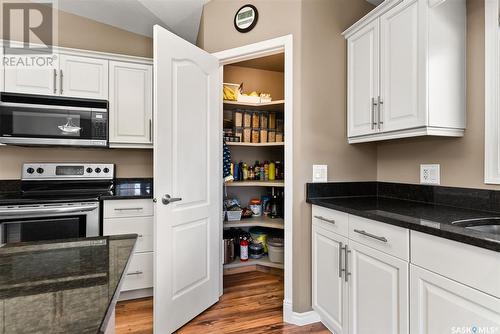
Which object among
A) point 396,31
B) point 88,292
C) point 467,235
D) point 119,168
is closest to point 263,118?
point 396,31

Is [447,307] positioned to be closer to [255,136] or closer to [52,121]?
[255,136]

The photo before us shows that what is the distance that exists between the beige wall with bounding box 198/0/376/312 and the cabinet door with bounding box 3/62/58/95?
63.0 inches

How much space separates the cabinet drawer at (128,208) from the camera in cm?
212

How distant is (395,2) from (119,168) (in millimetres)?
2676

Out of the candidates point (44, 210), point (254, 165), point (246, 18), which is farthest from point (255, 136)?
point (44, 210)

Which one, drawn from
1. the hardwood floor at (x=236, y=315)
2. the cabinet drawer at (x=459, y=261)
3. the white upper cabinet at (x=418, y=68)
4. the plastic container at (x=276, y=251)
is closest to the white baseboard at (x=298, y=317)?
the hardwood floor at (x=236, y=315)

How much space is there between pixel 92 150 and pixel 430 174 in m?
2.89

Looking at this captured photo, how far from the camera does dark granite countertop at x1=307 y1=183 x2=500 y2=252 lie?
36.1 inches

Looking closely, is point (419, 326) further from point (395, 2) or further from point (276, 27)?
point (276, 27)

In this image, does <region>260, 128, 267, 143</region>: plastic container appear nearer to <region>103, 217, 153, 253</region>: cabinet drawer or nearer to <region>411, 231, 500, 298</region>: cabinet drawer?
<region>103, 217, 153, 253</region>: cabinet drawer

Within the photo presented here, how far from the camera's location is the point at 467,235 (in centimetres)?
89

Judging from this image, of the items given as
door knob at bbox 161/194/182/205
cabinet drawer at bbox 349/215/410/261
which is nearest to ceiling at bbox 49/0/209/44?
door knob at bbox 161/194/182/205

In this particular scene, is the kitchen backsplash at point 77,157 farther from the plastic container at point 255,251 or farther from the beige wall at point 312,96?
the beige wall at point 312,96

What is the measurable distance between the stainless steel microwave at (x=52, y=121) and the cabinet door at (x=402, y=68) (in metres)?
2.25
